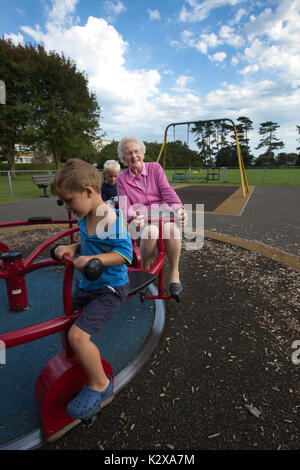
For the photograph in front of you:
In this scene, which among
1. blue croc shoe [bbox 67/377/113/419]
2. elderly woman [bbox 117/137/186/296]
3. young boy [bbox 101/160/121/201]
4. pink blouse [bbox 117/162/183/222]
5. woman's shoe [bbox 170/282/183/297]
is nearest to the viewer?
blue croc shoe [bbox 67/377/113/419]

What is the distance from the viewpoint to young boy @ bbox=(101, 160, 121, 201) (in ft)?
10.5

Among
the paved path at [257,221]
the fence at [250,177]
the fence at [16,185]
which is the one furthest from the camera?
the fence at [250,177]

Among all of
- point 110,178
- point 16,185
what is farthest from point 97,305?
point 16,185

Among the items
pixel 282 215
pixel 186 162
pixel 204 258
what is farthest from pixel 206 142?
pixel 204 258

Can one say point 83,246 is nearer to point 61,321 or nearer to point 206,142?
point 61,321

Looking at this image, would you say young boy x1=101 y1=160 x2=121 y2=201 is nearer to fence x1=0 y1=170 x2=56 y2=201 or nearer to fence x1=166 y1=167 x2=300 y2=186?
fence x1=0 y1=170 x2=56 y2=201

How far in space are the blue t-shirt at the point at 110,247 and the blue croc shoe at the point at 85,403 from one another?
46 cm

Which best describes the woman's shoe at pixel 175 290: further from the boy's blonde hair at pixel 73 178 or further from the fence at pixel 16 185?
the fence at pixel 16 185

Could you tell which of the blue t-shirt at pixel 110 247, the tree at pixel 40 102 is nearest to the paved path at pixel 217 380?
the blue t-shirt at pixel 110 247

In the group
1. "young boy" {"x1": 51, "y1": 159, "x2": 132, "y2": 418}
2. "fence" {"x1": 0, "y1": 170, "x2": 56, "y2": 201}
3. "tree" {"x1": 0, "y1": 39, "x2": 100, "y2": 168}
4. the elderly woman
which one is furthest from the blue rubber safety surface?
"tree" {"x1": 0, "y1": 39, "x2": 100, "y2": 168}

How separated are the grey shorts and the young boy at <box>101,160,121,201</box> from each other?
2.08m

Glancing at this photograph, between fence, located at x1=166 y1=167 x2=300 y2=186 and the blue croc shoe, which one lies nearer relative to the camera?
the blue croc shoe

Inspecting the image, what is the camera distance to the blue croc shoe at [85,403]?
1099 mm

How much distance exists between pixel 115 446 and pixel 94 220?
100 centimetres
